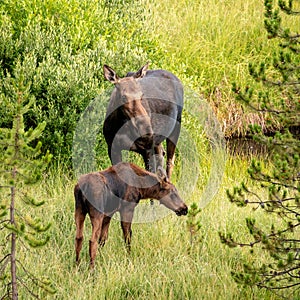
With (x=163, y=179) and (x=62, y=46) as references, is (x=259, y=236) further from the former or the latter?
(x=62, y=46)

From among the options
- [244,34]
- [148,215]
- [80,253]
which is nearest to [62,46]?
[148,215]

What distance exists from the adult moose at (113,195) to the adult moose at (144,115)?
107cm

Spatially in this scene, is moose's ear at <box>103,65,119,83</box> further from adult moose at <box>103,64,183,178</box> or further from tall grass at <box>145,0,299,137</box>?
tall grass at <box>145,0,299,137</box>

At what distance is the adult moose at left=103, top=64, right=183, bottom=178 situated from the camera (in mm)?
7297

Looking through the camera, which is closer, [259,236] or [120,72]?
[259,236]

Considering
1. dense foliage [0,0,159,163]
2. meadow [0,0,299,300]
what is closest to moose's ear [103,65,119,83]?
meadow [0,0,299,300]

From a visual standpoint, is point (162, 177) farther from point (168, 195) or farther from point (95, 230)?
point (95, 230)

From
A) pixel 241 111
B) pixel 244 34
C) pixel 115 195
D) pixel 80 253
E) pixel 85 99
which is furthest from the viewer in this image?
pixel 244 34

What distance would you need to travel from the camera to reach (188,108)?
36.3 feet

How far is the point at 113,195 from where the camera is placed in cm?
613

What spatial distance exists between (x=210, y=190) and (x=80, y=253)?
280cm

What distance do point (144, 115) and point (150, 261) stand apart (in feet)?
5.15

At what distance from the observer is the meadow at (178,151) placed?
19.9ft

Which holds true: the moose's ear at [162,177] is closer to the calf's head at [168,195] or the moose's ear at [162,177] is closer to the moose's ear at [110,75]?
the calf's head at [168,195]
